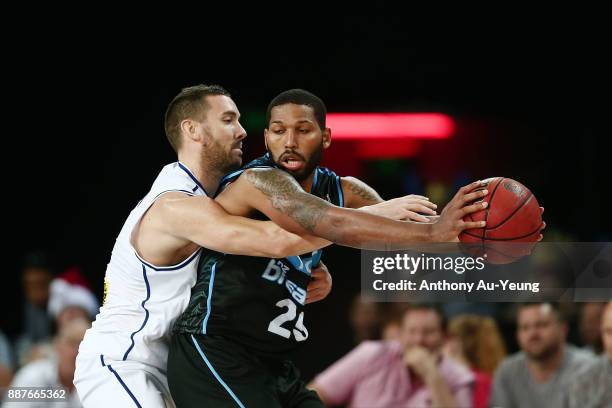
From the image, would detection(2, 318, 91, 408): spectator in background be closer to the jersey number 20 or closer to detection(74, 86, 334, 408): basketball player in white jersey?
detection(74, 86, 334, 408): basketball player in white jersey

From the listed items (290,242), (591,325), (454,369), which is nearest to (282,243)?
(290,242)

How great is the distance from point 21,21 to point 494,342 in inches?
209

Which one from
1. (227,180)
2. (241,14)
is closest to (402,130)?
(241,14)

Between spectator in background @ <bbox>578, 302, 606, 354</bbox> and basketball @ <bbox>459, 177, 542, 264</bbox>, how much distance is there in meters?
2.76

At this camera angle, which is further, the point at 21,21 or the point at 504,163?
the point at 21,21

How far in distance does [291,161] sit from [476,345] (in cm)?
265

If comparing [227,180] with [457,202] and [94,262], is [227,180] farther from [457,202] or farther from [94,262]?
[94,262]

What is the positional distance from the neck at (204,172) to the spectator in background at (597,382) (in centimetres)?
250

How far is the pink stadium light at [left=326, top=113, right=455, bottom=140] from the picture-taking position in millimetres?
7809

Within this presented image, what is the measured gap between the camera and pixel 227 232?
3.36 meters

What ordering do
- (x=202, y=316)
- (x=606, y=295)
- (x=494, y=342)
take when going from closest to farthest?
1. (x=202, y=316)
2. (x=606, y=295)
3. (x=494, y=342)

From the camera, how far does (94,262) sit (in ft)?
26.7

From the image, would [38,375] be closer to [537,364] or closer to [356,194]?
[356,194]

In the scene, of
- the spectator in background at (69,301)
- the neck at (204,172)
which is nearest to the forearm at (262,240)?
the neck at (204,172)
